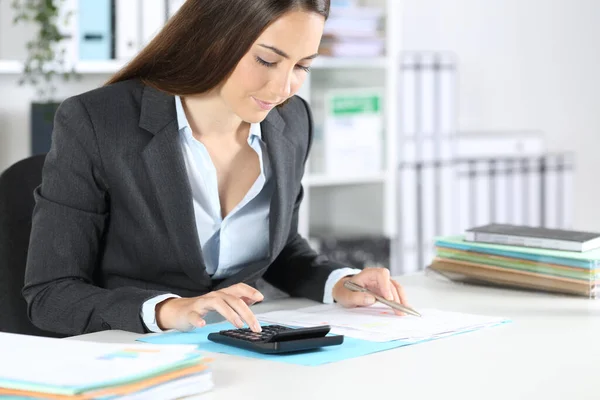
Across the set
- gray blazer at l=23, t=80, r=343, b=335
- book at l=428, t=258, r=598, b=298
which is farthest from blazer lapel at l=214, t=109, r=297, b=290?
book at l=428, t=258, r=598, b=298

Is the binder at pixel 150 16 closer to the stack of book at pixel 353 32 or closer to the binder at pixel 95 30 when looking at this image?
the binder at pixel 95 30

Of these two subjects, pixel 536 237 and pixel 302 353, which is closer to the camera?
pixel 302 353

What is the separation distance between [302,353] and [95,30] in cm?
186

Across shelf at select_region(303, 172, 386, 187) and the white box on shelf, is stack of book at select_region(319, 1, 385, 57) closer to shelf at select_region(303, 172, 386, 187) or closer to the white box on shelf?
the white box on shelf

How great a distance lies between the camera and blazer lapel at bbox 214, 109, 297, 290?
5.63 ft

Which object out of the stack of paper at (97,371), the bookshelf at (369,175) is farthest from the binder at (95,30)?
the stack of paper at (97,371)

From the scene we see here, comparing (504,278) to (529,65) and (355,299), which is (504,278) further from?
(529,65)

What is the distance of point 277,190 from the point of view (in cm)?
174

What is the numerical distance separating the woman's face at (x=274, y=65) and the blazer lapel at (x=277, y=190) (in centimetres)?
14

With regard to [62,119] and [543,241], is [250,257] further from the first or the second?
[543,241]

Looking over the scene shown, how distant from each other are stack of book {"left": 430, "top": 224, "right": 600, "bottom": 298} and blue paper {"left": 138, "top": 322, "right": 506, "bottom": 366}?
A: 50cm

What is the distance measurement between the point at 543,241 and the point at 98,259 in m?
0.78

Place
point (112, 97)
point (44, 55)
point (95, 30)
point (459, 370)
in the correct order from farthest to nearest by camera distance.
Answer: point (95, 30)
point (44, 55)
point (112, 97)
point (459, 370)

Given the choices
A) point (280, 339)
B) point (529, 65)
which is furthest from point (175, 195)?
point (529, 65)
